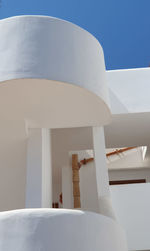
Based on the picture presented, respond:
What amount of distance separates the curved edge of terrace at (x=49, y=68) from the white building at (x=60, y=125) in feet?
0.06

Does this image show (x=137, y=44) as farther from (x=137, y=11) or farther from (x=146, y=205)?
(x=146, y=205)

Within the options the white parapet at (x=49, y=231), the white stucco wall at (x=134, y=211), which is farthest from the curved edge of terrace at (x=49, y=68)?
the white parapet at (x=49, y=231)

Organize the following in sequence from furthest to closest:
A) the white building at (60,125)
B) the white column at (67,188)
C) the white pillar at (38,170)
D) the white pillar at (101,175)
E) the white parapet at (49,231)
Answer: the white column at (67,188), the white pillar at (101,175), the white pillar at (38,170), the white building at (60,125), the white parapet at (49,231)

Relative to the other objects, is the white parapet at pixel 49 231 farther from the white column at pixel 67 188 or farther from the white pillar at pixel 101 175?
the white column at pixel 67 188

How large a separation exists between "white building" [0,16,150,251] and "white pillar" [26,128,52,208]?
0.07 ft

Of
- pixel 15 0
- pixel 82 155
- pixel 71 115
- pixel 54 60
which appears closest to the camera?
pixel 54 60

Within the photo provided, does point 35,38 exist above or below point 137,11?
below

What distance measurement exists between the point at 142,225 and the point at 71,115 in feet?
9.70

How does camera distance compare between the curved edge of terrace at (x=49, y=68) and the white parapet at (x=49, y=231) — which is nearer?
the white parapet at (x=49, y=231)

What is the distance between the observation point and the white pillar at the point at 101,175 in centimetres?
692

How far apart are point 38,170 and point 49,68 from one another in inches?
94.7

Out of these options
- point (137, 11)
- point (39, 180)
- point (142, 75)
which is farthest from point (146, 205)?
point (137, 11)

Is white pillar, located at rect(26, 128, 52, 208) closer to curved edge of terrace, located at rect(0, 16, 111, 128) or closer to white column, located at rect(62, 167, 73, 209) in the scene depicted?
curved edge of terrace, located at rect(0, 16, 111, 128)

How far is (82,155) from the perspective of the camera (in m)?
13.6
